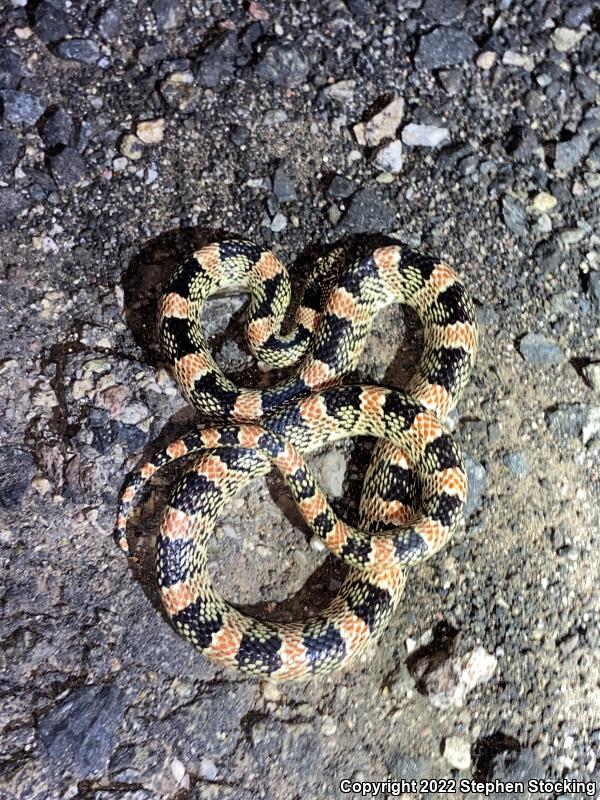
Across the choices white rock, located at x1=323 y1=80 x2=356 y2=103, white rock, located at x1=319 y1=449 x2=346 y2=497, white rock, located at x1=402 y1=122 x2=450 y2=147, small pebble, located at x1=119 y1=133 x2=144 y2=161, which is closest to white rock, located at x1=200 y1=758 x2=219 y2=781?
white rock, located at x1=319 y1=449 x2=346 y2=497

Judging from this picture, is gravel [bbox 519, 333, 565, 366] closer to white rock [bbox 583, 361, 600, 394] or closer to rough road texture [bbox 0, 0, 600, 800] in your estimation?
rough road texture [bbox 0, 0, 600, 800]

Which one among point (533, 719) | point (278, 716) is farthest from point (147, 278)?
point (533, 719)

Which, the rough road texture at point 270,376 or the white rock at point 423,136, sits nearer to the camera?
the rough road texture at point 270,376

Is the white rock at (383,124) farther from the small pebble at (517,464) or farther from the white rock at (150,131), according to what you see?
the small pebble at (517,464)

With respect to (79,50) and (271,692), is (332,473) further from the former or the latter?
(79,50)

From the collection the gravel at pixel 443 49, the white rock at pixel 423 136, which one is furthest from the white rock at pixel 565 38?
the white rock at pixel 423 136

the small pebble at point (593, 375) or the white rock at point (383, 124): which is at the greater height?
the white rock at point (383, 124)
